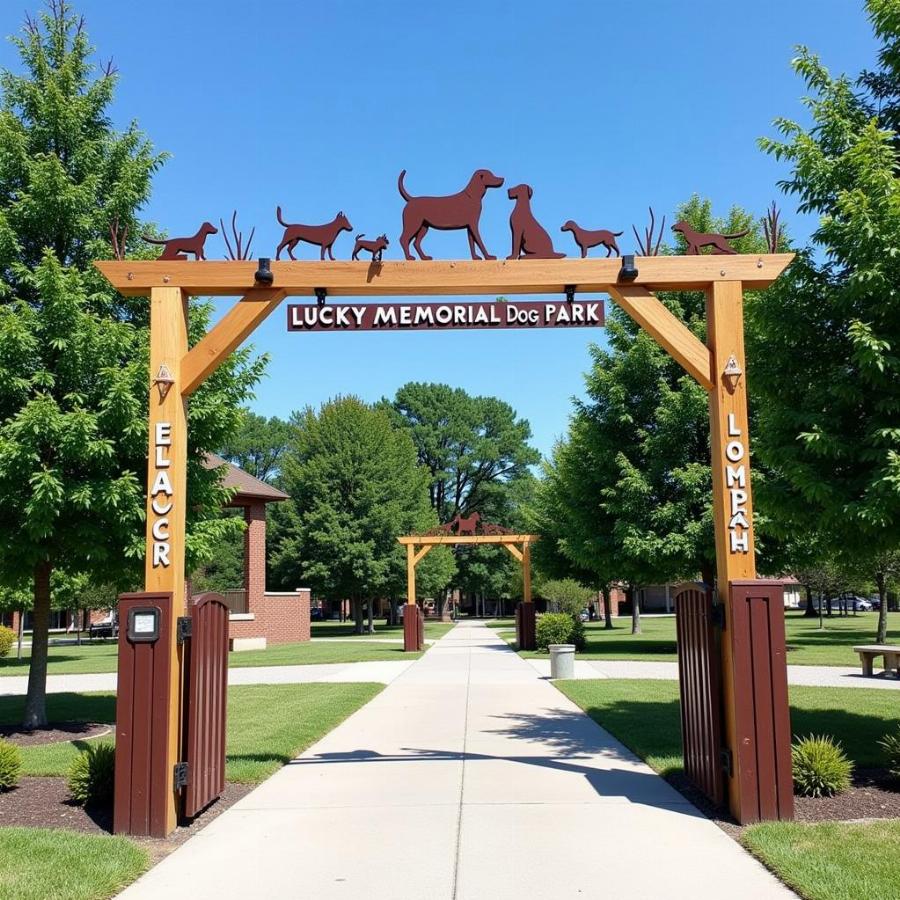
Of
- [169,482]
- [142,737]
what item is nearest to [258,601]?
[169,482]

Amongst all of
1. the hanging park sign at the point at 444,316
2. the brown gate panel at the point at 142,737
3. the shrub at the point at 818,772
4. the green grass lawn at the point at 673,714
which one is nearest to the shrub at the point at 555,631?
the green grass lawn at the point at 673,714

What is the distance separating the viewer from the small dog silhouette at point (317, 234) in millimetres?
7371

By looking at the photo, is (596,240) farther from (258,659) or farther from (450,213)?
(258,659)

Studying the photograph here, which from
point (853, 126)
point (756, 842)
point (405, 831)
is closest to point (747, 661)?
point (756, 842)

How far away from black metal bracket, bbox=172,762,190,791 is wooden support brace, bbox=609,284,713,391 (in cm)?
491

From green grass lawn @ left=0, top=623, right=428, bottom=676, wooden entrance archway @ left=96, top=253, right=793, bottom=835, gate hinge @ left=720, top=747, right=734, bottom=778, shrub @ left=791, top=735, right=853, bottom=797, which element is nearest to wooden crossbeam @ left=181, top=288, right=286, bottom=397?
wooden entrance archway @ left=96, top=253, right=793, bottom=835

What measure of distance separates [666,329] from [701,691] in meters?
2.97

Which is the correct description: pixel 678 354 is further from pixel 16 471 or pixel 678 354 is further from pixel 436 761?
pixel 16 471

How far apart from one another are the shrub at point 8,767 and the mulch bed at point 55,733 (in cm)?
269

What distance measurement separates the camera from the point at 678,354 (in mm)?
7086

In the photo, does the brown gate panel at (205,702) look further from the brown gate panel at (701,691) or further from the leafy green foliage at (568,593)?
the leafy green foliage at (568,593)

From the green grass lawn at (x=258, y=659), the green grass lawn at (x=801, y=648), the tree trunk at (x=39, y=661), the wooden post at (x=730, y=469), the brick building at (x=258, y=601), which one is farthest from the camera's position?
the brick building at (x=258, y=601)

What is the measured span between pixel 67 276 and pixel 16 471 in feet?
8.13

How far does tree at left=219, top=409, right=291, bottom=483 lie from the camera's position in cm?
7869
